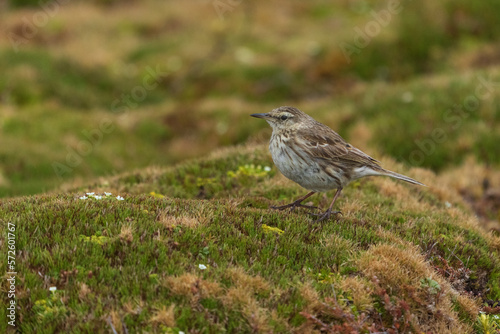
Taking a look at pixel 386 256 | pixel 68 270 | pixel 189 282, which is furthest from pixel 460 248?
pixel 68 270

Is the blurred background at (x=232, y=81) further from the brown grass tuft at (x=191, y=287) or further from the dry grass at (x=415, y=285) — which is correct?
the brown grass tuft at (x=191, y=287)

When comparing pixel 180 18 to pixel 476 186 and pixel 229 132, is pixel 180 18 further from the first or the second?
pixel 476 186

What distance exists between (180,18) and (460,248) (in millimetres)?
25692

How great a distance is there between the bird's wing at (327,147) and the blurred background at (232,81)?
6142mm

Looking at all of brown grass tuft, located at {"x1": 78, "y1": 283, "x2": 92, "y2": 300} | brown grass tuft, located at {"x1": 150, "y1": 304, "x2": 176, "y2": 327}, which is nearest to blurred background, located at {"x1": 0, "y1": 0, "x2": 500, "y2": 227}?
brown grass tuft, located at {"x1": 78, "y1": 283, "x2": 92, "y2": 300}

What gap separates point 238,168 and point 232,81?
43.1 feet

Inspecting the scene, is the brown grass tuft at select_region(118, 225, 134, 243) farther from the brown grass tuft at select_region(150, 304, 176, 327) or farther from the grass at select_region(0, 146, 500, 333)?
the brown grass tuft at select_region(150, 304, 176, 327)

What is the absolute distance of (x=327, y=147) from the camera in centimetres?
963

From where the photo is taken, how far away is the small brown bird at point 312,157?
30.9 feet

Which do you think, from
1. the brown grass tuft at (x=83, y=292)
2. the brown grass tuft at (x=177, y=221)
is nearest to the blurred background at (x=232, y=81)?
the brown grass tuft at (x=177, y=221)

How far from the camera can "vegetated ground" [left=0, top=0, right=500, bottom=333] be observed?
6789 mm

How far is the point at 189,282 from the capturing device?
6680mm

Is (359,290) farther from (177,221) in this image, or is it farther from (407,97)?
(407,97)

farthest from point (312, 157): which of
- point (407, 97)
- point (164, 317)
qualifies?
point (407, 97)
